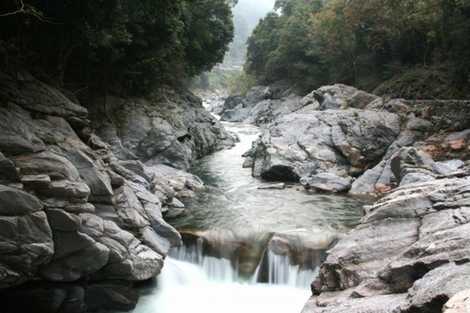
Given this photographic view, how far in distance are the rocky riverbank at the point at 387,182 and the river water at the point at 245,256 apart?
2.38 m

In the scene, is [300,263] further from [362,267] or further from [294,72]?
[294,72]

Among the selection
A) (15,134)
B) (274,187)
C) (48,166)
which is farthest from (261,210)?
(15,134)

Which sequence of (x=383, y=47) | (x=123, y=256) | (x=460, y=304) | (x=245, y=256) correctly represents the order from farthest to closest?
(x=383, y=47) < (x=245, y=256) < (x=123, y=256) < (x=460, y=304)

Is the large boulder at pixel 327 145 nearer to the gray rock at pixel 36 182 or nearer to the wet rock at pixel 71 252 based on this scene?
the wet rock at pixel 71 252

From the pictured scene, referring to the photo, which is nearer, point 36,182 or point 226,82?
point 36,182

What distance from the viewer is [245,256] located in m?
13.1

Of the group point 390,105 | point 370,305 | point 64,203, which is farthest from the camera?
point 390,105

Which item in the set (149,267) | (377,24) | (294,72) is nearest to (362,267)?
(149,267)

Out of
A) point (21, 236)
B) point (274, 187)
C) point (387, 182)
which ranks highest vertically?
point (21, 236)

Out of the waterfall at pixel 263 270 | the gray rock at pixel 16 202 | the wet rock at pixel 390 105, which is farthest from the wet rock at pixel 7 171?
the wet rock at pixel 390 105

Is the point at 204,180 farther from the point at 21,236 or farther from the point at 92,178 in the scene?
the point at 21,236

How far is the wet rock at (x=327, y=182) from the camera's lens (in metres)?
19.6

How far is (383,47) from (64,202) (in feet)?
107

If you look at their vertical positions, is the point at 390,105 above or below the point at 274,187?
above
